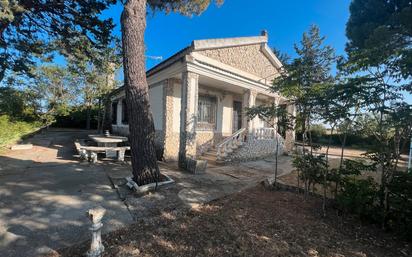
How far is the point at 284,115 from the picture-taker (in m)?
4.76

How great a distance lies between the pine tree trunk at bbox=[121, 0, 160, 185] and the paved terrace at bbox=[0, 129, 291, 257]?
2.31 feet

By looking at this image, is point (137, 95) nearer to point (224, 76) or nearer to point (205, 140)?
point (224, 76)

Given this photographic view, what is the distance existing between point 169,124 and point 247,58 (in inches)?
205

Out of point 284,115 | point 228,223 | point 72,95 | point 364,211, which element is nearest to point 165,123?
point 284,115

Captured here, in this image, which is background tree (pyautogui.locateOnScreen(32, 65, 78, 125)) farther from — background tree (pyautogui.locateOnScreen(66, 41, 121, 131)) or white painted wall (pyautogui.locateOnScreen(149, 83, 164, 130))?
white painted wall (pyautogui.locateOnScreen(149, 83, 164, 130))

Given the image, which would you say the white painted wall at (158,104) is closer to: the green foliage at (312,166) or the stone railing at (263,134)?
the stone railing at (263,134)

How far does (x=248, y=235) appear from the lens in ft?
9.52

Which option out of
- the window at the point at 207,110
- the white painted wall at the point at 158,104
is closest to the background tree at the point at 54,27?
the white painted wall at the point at 158,104

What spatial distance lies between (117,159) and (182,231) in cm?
570

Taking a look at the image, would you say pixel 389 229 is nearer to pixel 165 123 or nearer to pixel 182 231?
pixel 182 231

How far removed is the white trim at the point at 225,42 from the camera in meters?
6.96

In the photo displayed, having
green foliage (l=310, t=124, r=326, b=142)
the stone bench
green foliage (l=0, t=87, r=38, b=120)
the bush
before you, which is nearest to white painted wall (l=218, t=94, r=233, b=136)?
the stone bench

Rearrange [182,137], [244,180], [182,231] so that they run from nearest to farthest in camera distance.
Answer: [182,231]
[244,180]
[182,137]

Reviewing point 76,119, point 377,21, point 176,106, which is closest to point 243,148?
point 176,106
